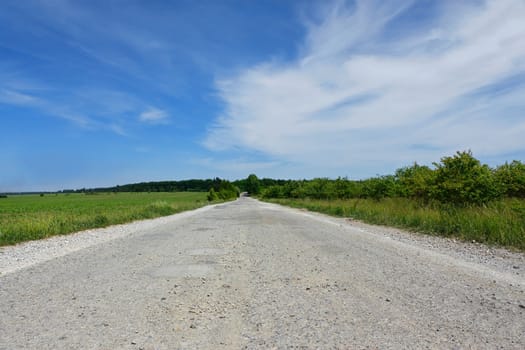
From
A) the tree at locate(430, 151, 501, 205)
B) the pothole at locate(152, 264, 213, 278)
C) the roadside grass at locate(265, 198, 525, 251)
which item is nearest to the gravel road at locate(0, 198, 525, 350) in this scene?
the pothole at locate(152, 264, 213, 278)

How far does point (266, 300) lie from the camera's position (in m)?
4.27

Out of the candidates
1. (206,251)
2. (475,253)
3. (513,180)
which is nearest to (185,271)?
(206,251)

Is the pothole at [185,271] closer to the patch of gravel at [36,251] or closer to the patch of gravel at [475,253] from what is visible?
the patch of gravel at [36,251]

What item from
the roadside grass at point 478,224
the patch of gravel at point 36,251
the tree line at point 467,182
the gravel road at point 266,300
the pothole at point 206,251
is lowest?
the patch of gravel at point 36,251

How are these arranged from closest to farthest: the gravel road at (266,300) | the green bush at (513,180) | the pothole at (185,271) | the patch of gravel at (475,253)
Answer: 1. the gravel road at (266,300)
2. the pothole at (185,271)
3. the patch of gravel at (475,253)
4. the green bush at (513,180)

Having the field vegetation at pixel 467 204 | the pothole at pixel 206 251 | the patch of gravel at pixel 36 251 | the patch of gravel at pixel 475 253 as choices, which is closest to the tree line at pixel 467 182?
the field vegetation at pixel 467 204

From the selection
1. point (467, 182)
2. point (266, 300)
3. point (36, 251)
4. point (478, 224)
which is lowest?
point (36, 251)

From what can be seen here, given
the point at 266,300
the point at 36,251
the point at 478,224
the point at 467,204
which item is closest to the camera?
the point at 266,300

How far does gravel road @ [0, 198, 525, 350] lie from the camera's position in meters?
3.17

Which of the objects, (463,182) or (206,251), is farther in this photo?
(463,182)

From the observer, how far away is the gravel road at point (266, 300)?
10.4 feet

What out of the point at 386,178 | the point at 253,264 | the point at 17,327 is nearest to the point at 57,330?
the point at 17,327

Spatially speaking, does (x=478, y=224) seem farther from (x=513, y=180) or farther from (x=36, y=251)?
(x=36, y=251)

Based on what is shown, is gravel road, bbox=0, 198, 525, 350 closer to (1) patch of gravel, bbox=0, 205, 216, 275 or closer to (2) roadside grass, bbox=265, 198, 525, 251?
(1) patch of gravel, bbox=0, 205, 216, 275
